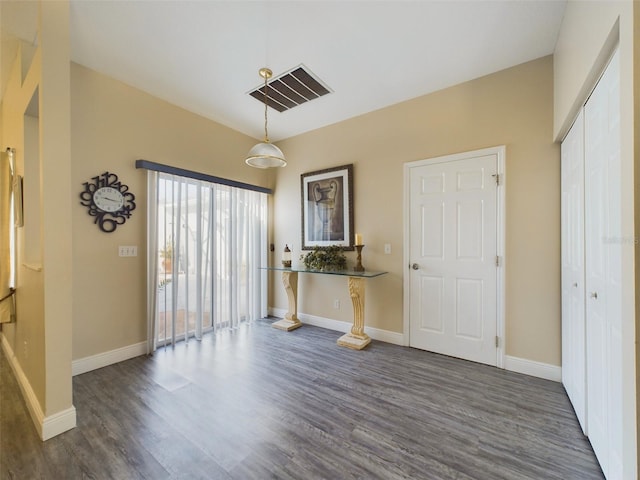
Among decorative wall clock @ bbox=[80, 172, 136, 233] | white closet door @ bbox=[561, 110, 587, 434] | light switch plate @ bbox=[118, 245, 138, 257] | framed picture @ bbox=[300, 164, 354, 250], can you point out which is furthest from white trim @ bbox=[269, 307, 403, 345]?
decorative wall clock @ bbox=[80, 172, 136, 233]

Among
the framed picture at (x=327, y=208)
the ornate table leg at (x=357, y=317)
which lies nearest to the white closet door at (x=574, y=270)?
the ornate table leg at (x=357, y=317)

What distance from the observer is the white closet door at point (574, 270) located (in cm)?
175

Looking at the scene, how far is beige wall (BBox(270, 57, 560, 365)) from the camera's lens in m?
2.39

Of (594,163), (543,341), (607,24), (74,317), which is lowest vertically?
(543,341)

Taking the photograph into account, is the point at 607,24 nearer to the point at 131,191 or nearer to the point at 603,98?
the point at 603,98

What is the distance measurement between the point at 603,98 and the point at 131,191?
3.80m

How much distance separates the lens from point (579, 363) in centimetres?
181

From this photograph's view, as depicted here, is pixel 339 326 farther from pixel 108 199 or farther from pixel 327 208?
pixel 108 199

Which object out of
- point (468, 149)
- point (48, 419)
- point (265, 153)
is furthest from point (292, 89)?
point (48, 419)

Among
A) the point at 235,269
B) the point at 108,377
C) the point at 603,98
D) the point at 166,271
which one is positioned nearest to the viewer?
the point at 603,98

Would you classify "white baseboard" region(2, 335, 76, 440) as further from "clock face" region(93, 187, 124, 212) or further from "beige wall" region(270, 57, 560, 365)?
"beige wall" region(270, 57, 560, 365)

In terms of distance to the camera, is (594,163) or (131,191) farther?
(131,191)

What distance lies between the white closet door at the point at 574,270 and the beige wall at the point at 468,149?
16cm

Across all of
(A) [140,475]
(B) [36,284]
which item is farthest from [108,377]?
(A) [140,475]
